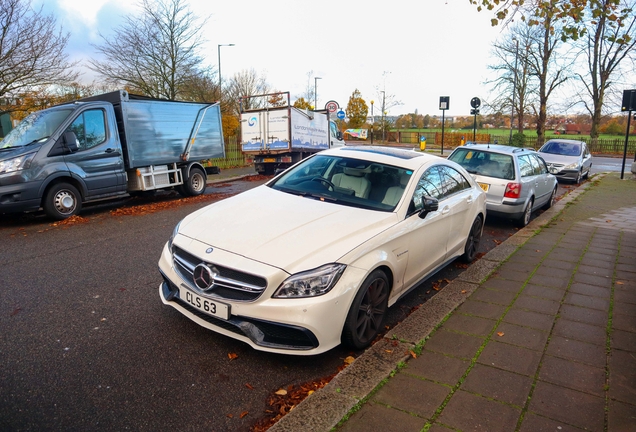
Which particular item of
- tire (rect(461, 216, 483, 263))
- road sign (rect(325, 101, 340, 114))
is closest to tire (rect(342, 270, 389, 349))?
tire (rect(461, 216, 483, 263))

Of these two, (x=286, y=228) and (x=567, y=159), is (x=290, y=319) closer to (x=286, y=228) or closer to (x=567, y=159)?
(x=286, y=228)

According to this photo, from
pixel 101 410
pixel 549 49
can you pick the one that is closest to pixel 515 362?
pixel 101 410

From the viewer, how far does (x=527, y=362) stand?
129 inches

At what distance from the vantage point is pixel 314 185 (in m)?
4.60

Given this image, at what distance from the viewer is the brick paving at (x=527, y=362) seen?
262 centimetres

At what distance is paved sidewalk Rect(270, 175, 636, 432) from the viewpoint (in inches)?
103

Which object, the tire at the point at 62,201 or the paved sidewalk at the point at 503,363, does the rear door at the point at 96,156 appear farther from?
the paved sidewalk at the point at 503,363

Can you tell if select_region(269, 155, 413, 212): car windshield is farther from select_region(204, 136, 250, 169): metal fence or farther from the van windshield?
select_region(204, 136, 250, 169): metal fence

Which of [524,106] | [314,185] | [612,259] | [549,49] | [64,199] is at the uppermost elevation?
[549,49]

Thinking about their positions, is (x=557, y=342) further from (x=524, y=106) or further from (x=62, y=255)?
(x=524, y=106)

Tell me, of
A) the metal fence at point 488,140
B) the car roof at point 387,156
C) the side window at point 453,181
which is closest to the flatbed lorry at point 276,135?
the side window at point 453,181

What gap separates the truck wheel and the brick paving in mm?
8271

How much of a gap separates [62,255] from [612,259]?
7699 millimetres

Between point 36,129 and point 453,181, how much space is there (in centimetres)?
788
